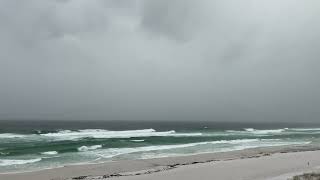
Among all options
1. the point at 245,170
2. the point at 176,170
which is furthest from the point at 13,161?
the point at 245,170

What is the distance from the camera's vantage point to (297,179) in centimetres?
1706

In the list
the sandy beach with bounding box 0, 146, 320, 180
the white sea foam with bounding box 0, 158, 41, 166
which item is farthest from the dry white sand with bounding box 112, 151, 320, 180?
the white sea foam with bounding box 0, 158, 41, 166

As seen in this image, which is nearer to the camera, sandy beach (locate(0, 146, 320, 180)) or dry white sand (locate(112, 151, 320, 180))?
dry white sand (locate(112, 151, 320, 180))

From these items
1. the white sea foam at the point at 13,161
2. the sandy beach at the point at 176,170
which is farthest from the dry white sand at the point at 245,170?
the white sea foam at the point at 13,161

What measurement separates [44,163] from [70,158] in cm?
342

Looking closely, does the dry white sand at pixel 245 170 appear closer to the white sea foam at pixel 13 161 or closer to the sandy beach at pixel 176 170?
the sandy beach at pixel 176 170

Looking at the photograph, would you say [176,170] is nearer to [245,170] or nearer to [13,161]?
[245,170]

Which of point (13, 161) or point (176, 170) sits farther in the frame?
point (13, 161)

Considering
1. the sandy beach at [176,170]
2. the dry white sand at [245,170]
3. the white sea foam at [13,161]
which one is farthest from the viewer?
the white sea foam at [13,161]

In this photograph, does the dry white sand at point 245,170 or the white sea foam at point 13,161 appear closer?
the dry white sand at point 245,170

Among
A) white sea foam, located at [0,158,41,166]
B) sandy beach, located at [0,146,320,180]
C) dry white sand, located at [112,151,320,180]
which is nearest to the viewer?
dry white sand, located at [112,151,320,180]

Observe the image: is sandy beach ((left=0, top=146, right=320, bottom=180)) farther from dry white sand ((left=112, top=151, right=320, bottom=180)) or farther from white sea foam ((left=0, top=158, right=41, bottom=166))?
white sea foam ((left=0, top=158, right=41, bottom=166))

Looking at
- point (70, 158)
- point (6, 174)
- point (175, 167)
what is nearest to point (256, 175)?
point (175, 167)

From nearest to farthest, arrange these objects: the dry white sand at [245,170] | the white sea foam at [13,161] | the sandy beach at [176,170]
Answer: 1. the dry white sand at [245,170]
2. the sandy beach at [176,170]
3. the white sea foam at [13,161]
